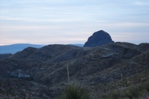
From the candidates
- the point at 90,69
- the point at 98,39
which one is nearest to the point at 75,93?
the point at 90,69

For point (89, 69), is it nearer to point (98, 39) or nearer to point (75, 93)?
point (75, 93)

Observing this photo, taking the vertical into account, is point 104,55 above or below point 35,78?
above

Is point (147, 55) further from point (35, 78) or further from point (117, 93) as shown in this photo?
point (117, 93)

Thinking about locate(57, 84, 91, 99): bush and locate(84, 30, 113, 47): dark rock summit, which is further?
locate(84, 30, 113, 47): dark rock summit

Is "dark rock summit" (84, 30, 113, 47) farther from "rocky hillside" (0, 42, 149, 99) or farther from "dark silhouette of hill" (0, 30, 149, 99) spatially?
"rocky hillside" (0, 42, 149, 99)

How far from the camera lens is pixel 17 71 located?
1636 inches

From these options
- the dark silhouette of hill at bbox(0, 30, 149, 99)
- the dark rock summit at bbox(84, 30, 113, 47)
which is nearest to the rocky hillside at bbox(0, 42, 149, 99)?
the dark silhouette of hill at bbox(0, 30, 149, 99)

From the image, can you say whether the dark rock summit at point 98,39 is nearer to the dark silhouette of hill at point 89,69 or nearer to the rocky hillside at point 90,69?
the dark silhouette of hill at point 89,69

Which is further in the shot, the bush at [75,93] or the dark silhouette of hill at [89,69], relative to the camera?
the dark silhouette of hill at [89,69]

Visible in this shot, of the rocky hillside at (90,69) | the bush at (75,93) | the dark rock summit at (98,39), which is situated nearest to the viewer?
the bush at (75,93)

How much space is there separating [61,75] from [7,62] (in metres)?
10.0

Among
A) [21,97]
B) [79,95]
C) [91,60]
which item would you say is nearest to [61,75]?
[91,60]

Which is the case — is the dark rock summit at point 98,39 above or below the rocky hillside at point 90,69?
above

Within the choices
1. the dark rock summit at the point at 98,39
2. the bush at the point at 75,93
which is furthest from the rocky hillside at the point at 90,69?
the dark rock summit at the point at 98,39
